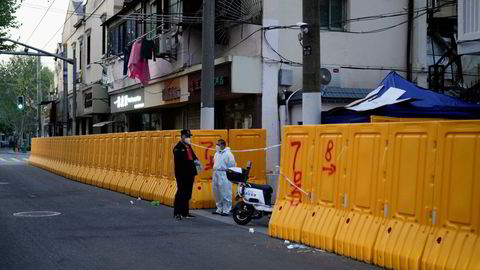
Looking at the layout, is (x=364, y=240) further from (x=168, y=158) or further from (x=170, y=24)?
(x=170, y=24)

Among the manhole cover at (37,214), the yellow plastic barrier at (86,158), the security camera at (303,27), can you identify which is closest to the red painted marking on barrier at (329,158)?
the security camera at (303,27)

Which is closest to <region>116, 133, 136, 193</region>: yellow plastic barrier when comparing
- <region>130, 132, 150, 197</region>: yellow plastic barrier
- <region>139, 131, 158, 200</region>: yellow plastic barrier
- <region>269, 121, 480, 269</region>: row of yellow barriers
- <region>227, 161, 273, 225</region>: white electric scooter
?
<region>130, 132, 150, 197</region>: yellow plastic barrier

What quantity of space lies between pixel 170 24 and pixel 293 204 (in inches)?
594

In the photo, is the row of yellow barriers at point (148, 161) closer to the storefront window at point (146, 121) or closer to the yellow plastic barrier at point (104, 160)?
the yellow plastic barrier at point (104, 160)

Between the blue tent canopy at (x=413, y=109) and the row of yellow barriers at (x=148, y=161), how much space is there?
2.20 m

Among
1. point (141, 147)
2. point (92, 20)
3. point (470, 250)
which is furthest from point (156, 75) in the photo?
point (470, 250)

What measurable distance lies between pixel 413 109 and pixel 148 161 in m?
7.63

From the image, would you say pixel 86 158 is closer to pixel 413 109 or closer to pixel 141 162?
pixel 141 162

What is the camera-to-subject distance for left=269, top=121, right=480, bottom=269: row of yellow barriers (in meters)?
6.71

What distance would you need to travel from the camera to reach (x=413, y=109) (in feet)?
45.5

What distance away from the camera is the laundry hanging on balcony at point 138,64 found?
2441 cm

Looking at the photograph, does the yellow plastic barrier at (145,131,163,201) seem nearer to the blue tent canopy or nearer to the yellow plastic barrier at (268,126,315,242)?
the blue tent canopy

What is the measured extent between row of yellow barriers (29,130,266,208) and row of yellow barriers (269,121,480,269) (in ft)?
13.9

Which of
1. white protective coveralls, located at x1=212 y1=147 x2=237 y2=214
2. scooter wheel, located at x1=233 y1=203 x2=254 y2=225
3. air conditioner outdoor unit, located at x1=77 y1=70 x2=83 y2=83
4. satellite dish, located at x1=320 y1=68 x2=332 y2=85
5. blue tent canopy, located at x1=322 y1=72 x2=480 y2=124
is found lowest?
scooter wheel, located at x1=233 y1=203 x2=254 y2=225
